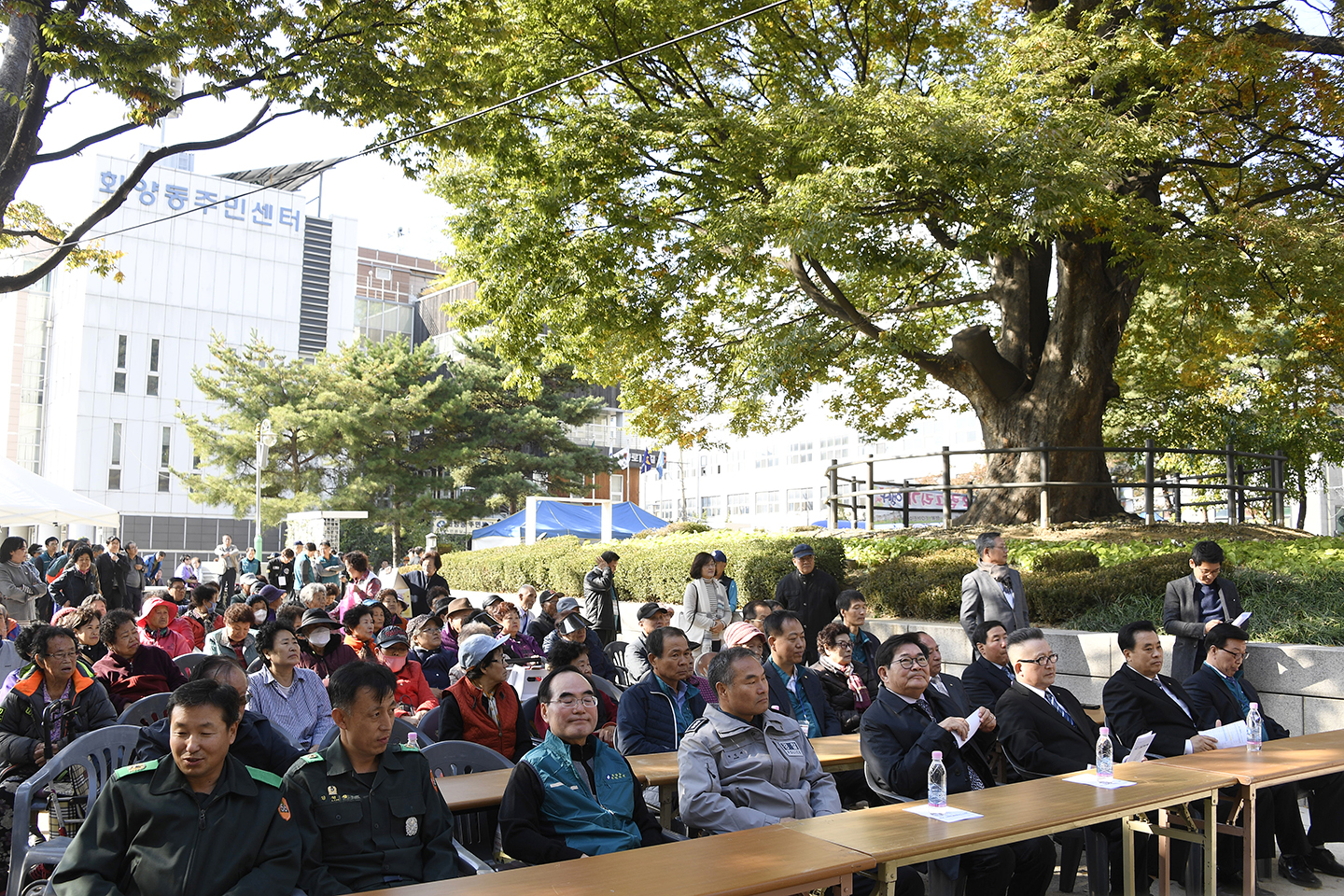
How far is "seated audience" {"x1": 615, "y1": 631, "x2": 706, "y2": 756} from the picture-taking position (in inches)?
226

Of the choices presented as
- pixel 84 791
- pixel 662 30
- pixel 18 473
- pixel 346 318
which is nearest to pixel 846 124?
pixel 662 30

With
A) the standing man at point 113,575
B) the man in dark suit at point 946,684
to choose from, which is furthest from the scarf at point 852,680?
the standing man at point 113,575

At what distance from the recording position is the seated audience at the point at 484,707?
5551mm

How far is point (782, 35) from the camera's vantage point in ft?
45.9

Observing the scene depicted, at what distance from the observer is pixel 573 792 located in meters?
4.25

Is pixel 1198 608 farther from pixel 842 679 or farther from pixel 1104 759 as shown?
pixel 1104 759

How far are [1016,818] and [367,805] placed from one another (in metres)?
2.50

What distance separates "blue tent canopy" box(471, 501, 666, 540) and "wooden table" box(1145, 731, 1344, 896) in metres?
19.4

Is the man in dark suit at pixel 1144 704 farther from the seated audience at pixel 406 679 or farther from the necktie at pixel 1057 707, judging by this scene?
the seated audience at pixel 406 679

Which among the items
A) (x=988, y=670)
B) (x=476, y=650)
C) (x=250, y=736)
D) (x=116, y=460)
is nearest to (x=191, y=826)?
(x=250, y=736)

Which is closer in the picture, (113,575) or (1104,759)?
(1104,759)

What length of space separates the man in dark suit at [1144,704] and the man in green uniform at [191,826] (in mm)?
4622

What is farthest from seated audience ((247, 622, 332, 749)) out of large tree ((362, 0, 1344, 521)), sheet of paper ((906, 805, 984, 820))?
large tree ((362, 0, 1344, 521))

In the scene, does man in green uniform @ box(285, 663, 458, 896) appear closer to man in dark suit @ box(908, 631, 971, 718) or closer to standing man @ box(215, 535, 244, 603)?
man in dark suit @ box(908, 631, 971, 718)
